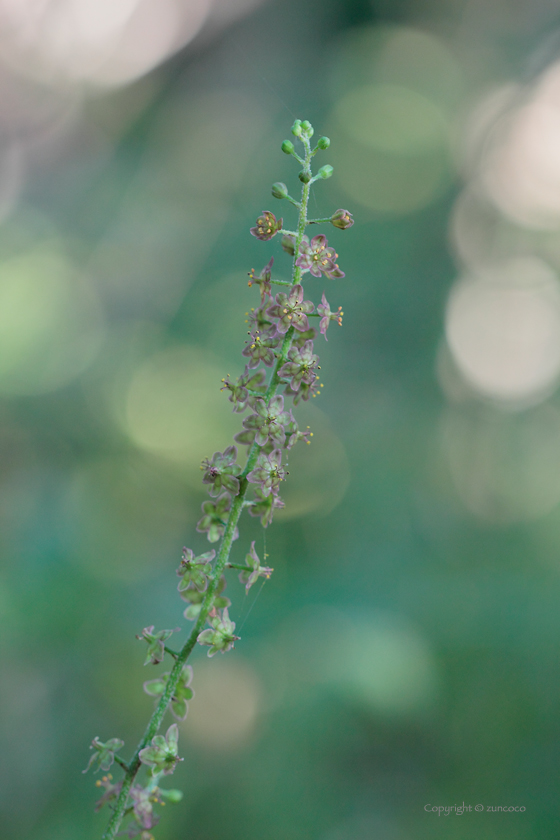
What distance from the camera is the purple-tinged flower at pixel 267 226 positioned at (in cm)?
109

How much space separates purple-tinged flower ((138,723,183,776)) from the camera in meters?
0.86

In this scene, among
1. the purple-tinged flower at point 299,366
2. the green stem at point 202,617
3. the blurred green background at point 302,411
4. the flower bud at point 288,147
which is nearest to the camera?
the green stem at point 202,617

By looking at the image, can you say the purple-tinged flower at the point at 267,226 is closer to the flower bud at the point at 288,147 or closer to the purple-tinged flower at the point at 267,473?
the flower bud at the point at 288,147

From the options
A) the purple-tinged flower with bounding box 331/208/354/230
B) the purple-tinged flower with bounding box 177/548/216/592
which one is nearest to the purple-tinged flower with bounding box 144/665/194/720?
the purple-tinged flower with bounding box 177/548/216/592

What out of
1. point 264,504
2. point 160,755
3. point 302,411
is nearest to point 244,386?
point 264,504

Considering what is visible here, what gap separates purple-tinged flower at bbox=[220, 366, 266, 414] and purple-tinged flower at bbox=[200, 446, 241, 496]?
3.1 inches

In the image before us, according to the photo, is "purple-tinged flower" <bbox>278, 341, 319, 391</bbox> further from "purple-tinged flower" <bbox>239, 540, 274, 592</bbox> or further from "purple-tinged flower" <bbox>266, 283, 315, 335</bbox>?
"purple-tinged flower" <bbox>239, 540, 274, 592</bbox>

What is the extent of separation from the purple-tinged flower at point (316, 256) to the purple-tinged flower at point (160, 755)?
78 centimetres

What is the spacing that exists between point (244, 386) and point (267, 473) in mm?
166

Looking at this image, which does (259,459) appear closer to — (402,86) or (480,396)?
(480,396)

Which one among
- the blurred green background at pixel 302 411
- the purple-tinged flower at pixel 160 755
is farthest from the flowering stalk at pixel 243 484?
the blurred green background at pixel 302 411

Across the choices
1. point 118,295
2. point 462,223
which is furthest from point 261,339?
point 462,223

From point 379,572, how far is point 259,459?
6.06 metres

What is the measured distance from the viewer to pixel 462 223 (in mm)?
8070
